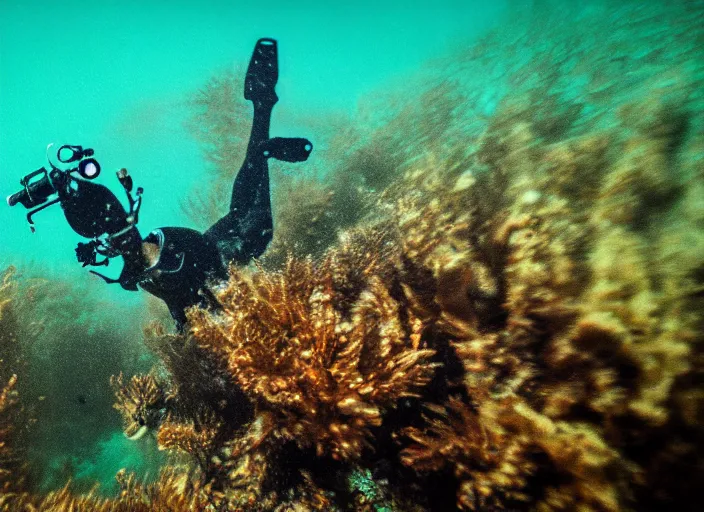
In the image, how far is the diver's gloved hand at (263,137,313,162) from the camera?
5.94m

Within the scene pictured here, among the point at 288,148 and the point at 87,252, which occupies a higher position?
the point at 288,148

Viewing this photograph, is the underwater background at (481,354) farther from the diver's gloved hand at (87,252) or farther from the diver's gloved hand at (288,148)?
the diver's gloved hand at (288,148)

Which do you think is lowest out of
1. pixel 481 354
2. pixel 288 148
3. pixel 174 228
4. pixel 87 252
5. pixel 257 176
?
pixel 481 354

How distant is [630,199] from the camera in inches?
83.4

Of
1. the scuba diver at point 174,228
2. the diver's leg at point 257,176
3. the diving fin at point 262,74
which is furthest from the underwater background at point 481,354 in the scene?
the diving fin at point 262,74

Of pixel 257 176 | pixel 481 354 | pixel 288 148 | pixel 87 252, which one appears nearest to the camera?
pixel 481 354

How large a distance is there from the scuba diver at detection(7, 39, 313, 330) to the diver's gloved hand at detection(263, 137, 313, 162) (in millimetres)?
18

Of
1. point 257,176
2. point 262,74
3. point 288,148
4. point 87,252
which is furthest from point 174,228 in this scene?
point 262,74

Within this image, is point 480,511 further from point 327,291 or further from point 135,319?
point 135,319

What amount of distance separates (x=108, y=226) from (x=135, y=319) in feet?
30.2

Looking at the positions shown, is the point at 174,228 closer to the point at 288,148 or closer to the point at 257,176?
the point at 257,176

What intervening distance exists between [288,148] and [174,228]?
2.57 m

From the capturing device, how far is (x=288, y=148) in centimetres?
603

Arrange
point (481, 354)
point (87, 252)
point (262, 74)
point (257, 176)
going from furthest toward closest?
point (262, 74) < point (257, 176) < point (87, 252) < point (481, 354)
